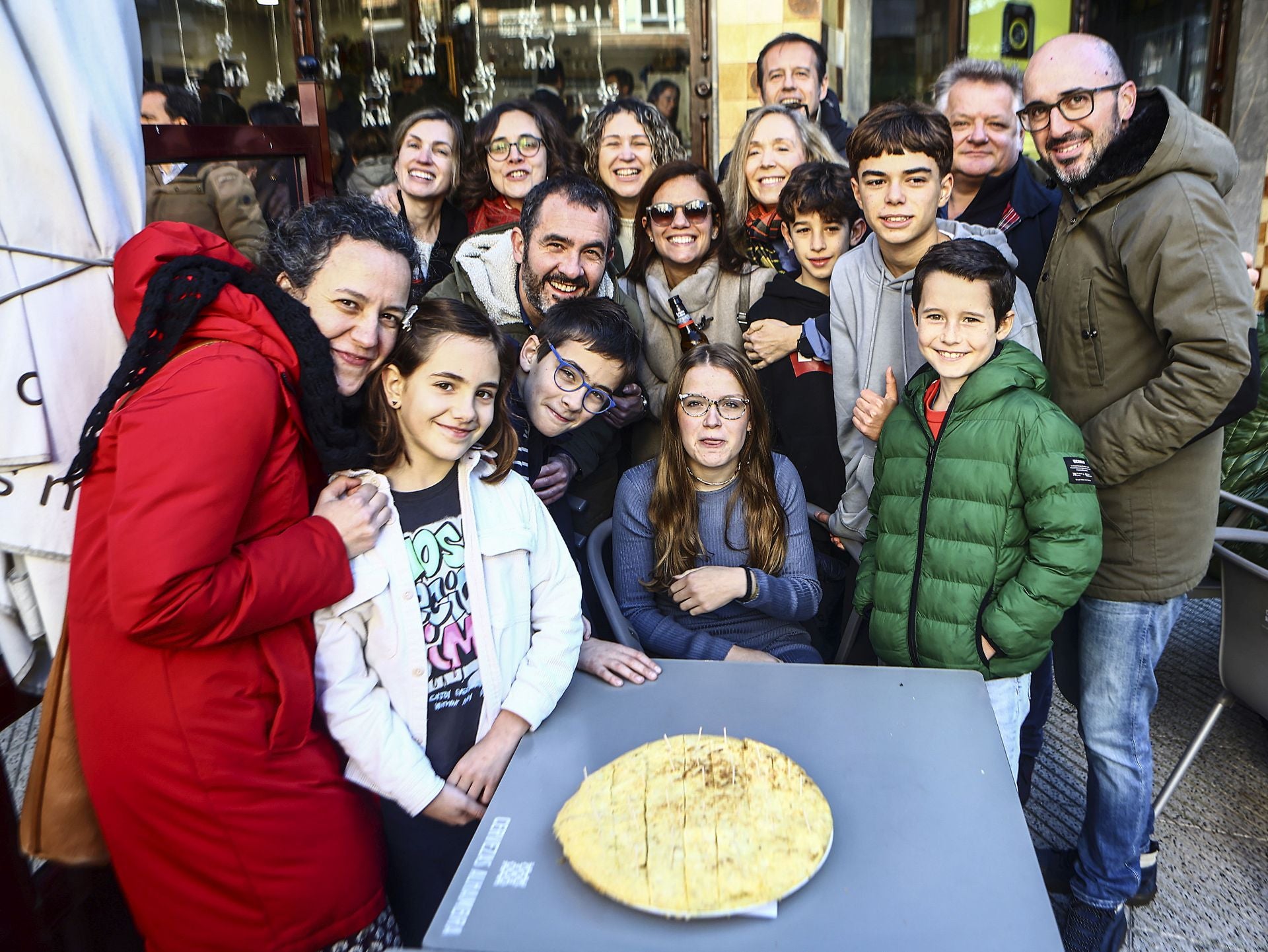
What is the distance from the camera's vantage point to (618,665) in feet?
6.32

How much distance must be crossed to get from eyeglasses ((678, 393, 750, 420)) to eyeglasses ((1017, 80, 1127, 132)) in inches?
42.1

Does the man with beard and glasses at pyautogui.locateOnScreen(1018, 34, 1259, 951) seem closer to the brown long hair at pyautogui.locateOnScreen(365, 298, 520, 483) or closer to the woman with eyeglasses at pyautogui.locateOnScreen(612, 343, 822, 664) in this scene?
the woman with eyeglasses at pyautogui.locateOnScreen(612, 343, 822, 664)

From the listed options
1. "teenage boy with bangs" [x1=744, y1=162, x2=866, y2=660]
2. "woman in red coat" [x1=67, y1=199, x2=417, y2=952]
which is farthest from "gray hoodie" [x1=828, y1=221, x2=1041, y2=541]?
"woman in red coat" [x1=67, y1=199, x2=417, y2=952]

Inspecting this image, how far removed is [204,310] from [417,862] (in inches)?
45.3

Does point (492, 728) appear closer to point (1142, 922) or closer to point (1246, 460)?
point (1142, 922)

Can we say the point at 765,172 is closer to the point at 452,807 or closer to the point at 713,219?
the point at 713,219

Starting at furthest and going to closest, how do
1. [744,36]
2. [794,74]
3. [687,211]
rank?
1. [744,36]
2. [794,74]
3. [687,211]

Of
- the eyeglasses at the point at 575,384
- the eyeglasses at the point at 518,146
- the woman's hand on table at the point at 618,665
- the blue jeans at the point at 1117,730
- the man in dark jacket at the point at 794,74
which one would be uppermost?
the man in dark jacket at the point at 794,74

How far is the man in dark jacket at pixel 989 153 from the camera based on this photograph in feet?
10.7

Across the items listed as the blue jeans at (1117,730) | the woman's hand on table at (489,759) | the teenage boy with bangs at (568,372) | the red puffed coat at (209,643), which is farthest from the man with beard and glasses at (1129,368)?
the red puffed coat at (209,643)

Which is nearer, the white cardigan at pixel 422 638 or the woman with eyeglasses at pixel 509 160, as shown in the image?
the white cardigan at pixel 422 638

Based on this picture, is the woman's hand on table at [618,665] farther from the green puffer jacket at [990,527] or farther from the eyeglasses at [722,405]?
the eyeglasses at [722,405]

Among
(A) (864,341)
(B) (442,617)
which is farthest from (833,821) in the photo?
(A) (864,341)

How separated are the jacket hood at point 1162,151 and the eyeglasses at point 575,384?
4.56 feet
